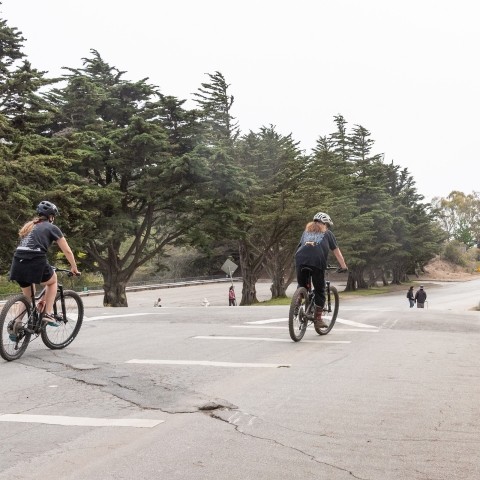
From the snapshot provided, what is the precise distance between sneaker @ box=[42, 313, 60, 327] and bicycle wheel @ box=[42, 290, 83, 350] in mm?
58

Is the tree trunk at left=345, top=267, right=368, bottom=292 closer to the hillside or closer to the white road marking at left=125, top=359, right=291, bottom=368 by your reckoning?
the hillside

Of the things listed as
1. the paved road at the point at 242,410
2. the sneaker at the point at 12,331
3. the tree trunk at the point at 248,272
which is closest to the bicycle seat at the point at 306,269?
the paved road at the point at 242,410

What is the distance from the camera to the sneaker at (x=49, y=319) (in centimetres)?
693

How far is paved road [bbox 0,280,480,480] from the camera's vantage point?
11.2 ft

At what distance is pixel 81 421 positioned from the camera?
424 centimetres

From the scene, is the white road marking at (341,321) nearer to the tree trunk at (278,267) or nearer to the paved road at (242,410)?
the paved road at (242,410)

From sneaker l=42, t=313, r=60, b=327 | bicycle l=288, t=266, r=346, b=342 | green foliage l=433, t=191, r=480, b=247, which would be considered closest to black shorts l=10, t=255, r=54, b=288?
sneaker l=42, t=313, r=60, b=327

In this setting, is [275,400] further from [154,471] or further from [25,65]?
[25,65]

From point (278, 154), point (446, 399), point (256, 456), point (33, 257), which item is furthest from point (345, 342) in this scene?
point (278, 154)

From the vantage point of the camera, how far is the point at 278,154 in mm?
37594

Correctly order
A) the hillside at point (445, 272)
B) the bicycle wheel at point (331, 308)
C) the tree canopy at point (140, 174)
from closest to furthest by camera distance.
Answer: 1. the bicycle wheel at point (331, 308)
2. the tree canopy at point (140, 174)
3. the hillside at point (445, 272)

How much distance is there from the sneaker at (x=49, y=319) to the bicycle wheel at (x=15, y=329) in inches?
10.1

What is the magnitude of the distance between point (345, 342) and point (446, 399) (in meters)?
3.40

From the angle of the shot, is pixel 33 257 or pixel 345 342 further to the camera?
pixel 345 342
